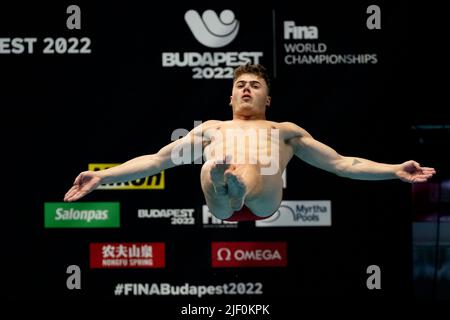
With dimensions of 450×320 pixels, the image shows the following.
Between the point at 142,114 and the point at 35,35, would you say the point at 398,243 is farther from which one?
the point at 35,35

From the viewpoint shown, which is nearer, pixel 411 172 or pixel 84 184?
pixel 411 172

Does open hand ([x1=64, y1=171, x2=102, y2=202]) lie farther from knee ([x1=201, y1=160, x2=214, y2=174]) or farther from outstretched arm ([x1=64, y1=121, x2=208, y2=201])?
knee ([x1=201, y1=160, x2=214, y2=174])

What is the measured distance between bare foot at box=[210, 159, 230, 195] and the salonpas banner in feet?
9.58

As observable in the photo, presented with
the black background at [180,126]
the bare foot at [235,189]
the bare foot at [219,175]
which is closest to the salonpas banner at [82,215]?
the black background at [180,126]

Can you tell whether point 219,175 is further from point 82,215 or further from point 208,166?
point 82,215

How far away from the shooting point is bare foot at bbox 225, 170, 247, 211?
203 inches

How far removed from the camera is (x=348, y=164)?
241 inches

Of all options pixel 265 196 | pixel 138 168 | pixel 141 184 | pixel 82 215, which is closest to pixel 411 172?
pixel 265 196

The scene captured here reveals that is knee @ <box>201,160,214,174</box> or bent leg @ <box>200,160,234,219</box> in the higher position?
knee @ <box>201,160,214,174</box>

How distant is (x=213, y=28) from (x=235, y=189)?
319 centimetres

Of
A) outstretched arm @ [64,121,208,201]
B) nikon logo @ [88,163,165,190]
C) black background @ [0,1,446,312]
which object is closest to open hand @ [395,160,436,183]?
outstretched arm @ [64,121,208,201]

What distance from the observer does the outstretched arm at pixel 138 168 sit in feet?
19.3

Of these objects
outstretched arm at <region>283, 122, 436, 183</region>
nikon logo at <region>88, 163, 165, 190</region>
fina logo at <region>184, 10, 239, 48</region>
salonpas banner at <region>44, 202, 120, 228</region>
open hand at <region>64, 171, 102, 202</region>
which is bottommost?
salonpas banner at <region>44, 202, 120, 228</region>
